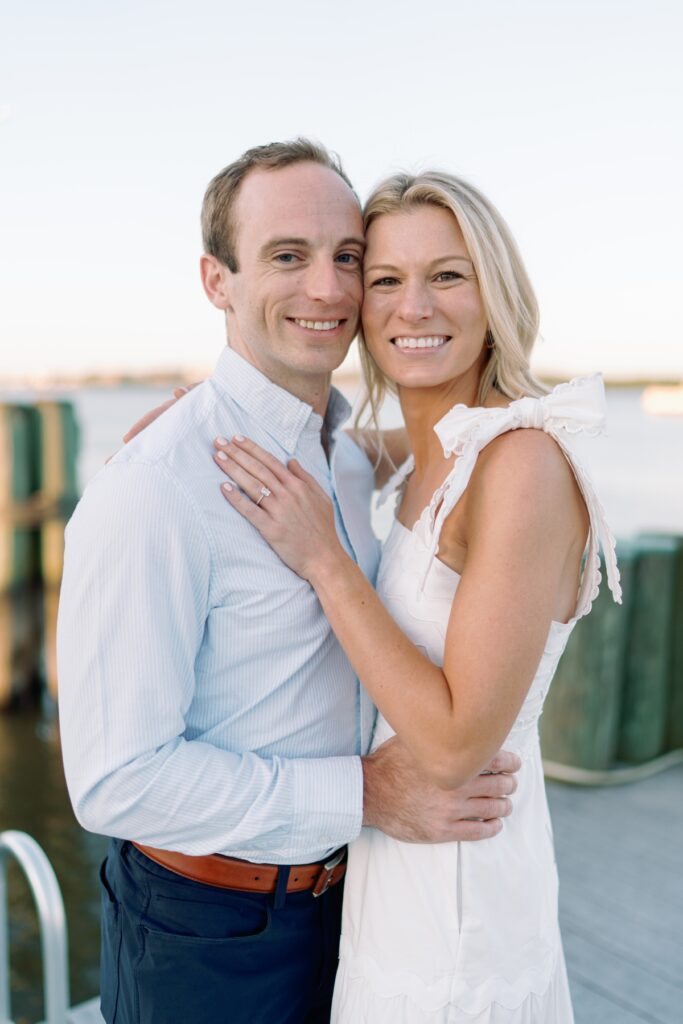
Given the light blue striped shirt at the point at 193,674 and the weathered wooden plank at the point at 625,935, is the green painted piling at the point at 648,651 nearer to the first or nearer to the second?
the weathered wooden plank at the point at 625,935

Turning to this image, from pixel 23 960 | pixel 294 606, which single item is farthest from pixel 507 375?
pixel 23 960

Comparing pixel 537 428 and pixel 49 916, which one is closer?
pixel 537 428

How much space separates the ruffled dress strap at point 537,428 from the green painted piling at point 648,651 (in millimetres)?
2919

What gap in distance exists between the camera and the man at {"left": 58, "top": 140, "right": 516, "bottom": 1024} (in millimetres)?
1430

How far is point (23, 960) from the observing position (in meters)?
6.25

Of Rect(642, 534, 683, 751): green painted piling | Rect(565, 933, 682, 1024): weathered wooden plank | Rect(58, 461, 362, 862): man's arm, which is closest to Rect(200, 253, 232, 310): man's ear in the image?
Rect(58, 461, 362, 862): man's arm

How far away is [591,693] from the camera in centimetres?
425

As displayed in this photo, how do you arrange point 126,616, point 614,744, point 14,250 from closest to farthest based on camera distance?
point 126,616
point 614,744
point 14,250

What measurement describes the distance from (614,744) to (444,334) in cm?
311

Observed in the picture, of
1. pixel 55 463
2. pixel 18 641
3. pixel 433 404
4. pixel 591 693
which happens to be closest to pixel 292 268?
pixel 433 404

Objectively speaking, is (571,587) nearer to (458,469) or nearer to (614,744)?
(458,469)

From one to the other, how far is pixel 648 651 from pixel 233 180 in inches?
131

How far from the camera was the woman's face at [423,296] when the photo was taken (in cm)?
178

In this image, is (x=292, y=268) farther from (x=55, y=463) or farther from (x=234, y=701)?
(x=55, y=463)
